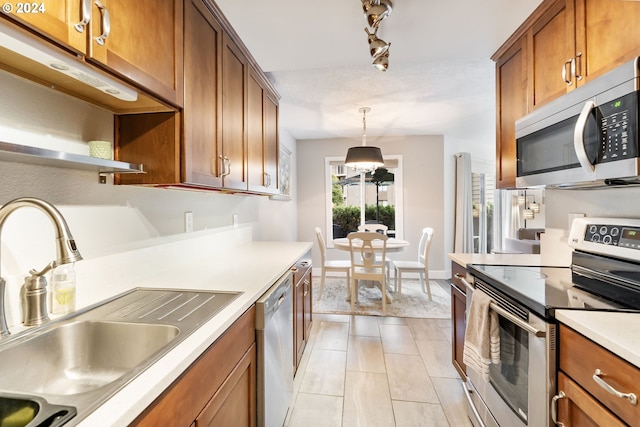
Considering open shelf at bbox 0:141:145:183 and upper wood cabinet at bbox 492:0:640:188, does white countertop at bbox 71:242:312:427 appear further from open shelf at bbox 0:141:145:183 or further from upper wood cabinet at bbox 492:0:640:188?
upper wood cabinet at bbox 492:0:640:188

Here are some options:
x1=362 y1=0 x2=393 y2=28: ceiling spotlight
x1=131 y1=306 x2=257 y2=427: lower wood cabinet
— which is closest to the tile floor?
x1=131 y1=306 x2=257 y2=427: lower wood cabinet

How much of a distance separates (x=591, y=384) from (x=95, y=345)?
62.1 inches

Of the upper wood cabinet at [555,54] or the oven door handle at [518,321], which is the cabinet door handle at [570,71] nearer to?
the upper wood cabinet at [555,54]

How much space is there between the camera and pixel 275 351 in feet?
4.91

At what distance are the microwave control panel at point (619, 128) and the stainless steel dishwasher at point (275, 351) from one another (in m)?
1.46

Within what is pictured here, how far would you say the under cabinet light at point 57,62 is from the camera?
0.68 meters

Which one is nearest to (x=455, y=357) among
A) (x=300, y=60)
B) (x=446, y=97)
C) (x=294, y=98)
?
(x=300, y=60)

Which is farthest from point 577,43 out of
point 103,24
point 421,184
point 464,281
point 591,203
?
point 421,184

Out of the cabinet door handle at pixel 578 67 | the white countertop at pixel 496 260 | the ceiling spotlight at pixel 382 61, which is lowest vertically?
the white countertop at pixel 496 260

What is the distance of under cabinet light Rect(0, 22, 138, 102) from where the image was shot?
68 centimetres

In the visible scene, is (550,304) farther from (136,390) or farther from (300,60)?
(300,60)

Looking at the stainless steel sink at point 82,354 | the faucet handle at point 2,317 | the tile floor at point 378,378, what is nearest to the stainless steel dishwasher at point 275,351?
the tile floor at point 378,378

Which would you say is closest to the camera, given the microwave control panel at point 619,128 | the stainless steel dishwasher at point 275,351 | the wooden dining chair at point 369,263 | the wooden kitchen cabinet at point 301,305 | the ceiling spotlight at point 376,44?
the microwave control panel at point 619,128

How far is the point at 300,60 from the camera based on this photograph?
206 centimetres
